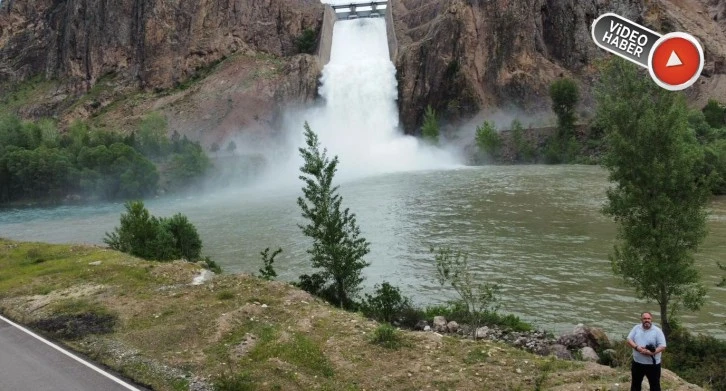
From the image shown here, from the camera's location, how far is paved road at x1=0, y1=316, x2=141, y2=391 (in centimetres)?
1414

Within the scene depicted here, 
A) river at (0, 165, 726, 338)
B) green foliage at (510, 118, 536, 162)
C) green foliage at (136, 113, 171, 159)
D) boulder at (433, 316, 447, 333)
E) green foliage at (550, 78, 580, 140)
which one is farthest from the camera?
green foliage at (136, 113, 171, 159)

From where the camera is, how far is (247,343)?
52.5 ft

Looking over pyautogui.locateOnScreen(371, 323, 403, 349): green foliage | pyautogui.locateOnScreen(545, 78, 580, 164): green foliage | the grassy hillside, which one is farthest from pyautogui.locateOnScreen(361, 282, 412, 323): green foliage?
pyautogui.locateOnScreen(545, 78, 580, 164): green foliage

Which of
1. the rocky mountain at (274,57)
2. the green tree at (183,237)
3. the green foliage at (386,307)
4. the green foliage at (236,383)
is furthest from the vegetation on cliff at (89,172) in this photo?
the green foliage at (236,383)

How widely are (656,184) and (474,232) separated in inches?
875

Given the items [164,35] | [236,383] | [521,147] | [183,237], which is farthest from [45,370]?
[164,35]

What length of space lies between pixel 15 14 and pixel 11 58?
42.9ft

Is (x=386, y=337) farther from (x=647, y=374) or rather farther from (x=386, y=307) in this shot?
(x=386, y=307)

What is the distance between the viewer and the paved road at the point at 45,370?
14.1m

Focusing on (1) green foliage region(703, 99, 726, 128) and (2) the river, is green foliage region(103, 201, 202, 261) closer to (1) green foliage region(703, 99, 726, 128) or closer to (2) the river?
(2) the river

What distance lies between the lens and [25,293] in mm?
23438

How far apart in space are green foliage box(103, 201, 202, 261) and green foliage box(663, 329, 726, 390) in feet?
85.2

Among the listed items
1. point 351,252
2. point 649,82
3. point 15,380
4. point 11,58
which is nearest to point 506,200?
point 351,252

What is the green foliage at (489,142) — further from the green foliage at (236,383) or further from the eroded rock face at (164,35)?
the green foliage at (236,383)
